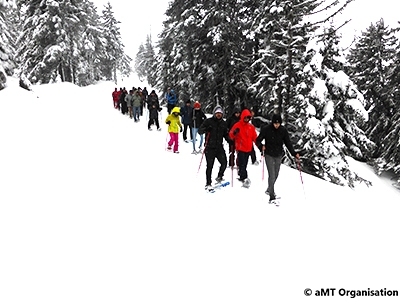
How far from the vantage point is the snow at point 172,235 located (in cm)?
398

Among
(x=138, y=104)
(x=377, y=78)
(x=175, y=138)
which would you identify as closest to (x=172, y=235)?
(x=175, y=138)

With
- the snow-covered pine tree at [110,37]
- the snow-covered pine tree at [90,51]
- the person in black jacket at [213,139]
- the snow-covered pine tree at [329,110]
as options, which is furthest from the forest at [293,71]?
the snow-covered pine tree at [110,37]

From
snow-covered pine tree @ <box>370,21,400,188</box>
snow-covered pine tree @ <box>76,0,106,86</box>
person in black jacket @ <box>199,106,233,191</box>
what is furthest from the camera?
snow-covered pine tree @ <box>76,0,106,86</box>

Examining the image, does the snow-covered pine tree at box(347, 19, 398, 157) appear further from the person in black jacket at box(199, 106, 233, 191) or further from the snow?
the person in black jacket at box(199, 106, 233, 191)

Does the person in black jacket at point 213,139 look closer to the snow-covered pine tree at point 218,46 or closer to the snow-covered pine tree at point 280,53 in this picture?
the snow-covered pine tree at point 280,53

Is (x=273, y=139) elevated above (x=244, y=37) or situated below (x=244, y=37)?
below

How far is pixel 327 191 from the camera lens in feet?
28.3

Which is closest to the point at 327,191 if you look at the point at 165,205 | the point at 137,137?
the point at 165,205

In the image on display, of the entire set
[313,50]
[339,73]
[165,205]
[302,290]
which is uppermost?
[313,50]

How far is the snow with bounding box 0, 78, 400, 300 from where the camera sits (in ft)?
13.1

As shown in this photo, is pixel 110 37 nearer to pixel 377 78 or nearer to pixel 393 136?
pixel 377 78

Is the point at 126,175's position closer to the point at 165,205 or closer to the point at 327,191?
the point at 165,205

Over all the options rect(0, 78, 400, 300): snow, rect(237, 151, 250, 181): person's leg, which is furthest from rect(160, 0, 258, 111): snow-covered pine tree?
rect(237, 151, 250, 181): person's leg

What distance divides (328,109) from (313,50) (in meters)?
3.13
